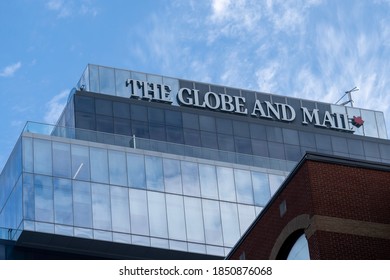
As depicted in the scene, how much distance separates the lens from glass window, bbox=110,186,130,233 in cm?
8819

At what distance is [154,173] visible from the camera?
92.2 meters

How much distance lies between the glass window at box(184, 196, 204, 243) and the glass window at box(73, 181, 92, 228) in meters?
8.14

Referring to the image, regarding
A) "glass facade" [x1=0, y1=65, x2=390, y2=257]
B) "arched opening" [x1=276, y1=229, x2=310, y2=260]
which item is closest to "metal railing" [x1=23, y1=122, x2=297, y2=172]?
"glass facade" [x1=0, y1=65, x2=390, y2=257]

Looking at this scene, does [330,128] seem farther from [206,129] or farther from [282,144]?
[206,129]

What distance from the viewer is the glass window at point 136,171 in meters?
90.9

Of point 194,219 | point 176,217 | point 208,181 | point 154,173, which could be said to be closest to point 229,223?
point 194,219

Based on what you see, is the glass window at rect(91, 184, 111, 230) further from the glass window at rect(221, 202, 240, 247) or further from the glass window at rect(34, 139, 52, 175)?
the glass window at rect(221, 202, 240, 247)

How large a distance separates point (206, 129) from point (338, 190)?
55579 millimetres

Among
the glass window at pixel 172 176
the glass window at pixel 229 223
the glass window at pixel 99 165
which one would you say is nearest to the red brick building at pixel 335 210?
the glass window at pixel 99 165

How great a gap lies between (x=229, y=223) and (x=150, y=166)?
7699 mm

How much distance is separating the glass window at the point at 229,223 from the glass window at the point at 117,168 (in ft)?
27.9

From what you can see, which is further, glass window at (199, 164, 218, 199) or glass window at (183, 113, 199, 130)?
glass window at (183, 113, 199, 130)

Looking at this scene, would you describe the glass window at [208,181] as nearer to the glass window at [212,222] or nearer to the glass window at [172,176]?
the glass window at [212,222]

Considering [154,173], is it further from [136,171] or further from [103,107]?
[103,107]
